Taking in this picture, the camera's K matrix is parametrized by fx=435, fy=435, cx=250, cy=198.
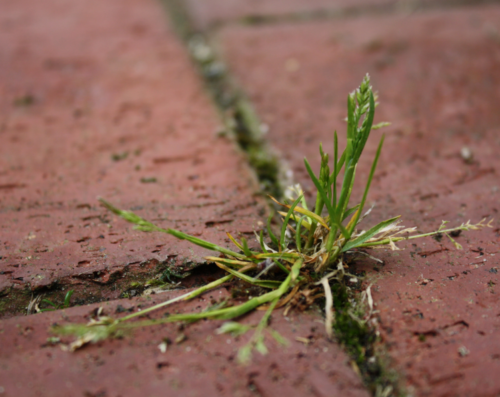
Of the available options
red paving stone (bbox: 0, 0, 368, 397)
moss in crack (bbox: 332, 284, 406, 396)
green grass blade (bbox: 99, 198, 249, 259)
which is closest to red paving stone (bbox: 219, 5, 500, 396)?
moss in crack (bbox: 332, 284, 406, 396)

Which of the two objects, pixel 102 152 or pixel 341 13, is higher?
pixel 341 13

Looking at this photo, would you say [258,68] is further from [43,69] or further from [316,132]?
[43,69]

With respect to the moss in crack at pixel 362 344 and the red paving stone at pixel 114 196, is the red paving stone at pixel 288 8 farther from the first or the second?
the moss in crack at pixel 362 344

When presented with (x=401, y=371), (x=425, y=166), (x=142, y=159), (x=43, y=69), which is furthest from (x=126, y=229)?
(x=43, y=69)

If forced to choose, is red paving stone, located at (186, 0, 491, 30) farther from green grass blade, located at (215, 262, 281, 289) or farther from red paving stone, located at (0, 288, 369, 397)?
red paving stone, located at (0, 288, 369, 397)

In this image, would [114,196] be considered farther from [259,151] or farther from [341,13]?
[341,13]

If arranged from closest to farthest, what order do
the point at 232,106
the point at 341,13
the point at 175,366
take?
the point at 175,366, the point at 232,106, the point at 341,13

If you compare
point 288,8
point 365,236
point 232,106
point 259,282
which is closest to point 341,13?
point 288,8
